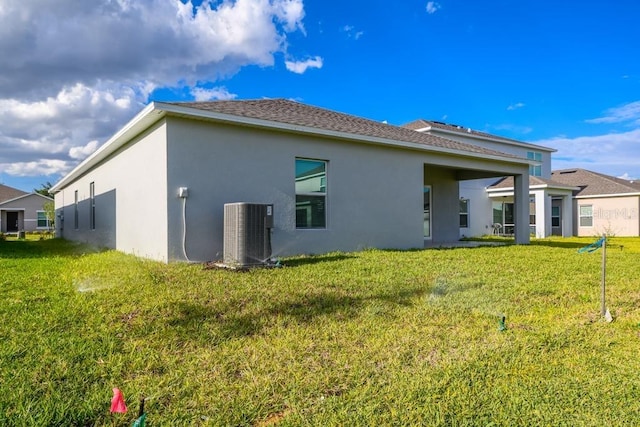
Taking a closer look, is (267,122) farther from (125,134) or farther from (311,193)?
(125,134)

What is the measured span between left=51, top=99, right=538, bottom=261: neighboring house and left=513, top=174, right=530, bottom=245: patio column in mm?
946

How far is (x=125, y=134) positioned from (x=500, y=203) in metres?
19.9

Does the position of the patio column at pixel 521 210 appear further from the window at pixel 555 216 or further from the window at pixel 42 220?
the window at pixel 42 220

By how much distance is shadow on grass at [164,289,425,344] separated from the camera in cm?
381

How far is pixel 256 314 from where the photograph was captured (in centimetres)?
431

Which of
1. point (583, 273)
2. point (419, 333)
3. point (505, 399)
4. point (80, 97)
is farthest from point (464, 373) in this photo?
point (80, 97)

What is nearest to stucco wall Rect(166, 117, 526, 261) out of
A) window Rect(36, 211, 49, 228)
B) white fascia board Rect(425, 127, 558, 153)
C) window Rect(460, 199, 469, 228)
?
window Rect(460, 199, 469, 228)

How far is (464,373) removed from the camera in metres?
2.97

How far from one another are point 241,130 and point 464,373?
255 inches

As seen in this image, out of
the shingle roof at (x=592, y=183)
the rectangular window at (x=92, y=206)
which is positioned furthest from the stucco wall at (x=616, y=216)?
the rectangular window at (x=92, y=206)

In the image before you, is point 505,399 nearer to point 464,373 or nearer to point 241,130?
point 464,373

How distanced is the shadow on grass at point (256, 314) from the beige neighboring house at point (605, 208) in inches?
885

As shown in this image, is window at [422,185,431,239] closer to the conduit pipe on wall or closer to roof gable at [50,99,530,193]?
roof gable at [50,99,530,193]

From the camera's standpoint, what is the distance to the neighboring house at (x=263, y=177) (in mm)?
7559
